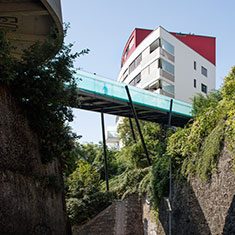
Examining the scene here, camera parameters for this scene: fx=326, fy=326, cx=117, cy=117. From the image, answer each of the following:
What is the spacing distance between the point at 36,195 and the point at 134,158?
45.5 ft

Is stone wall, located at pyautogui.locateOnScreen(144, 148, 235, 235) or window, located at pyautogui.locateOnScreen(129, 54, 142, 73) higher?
window, located at pyautogui.locateOnScreen(129, 54, 142, 73)

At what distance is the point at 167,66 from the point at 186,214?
23.5 m

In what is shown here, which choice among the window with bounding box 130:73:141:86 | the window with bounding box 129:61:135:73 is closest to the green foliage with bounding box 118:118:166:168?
the window with bounding box 130:73:141:86

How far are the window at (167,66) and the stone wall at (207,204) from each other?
69.3 ft

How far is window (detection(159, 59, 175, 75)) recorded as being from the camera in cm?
3316

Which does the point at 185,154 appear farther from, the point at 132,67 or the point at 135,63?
the point at 132,67

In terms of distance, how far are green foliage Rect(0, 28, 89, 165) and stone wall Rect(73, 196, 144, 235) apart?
8.79 metres

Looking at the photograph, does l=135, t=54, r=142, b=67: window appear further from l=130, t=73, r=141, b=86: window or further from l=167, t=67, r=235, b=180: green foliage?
l=167, t=67, r=235, b=180: green foliage

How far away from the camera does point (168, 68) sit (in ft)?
112

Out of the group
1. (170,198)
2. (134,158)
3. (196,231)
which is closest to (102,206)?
(134,158)

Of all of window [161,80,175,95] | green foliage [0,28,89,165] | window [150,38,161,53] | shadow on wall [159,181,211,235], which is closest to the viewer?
green foliage [0,28,89,165]

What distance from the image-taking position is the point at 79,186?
64.4 feet

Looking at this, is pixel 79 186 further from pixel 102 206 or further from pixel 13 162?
pixel 13 162

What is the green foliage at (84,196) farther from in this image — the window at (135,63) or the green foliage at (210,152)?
the window at (135,63)
